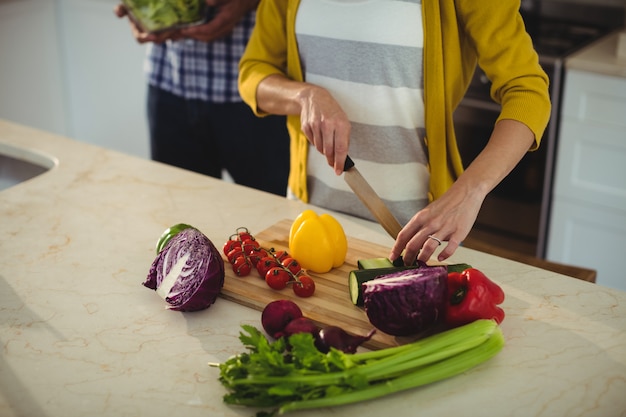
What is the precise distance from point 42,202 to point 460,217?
94 cm

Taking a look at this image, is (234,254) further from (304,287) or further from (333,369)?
(333,369)

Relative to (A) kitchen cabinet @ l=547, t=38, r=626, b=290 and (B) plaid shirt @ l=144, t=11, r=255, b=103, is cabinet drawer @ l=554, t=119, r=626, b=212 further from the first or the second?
(B) plaid shirt @ l=144, t=11, r=255, b=103

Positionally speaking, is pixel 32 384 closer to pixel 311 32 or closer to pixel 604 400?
pixel 604 400

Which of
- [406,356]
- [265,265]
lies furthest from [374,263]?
[406,356]

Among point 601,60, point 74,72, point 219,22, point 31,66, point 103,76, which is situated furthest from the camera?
point 74,72

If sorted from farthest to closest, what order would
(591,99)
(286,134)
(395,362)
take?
(591,99)
(286,134)
(395,362)

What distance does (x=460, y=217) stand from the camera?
4.28ft

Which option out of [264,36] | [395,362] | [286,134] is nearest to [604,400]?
[395,362]

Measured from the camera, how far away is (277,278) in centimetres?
133

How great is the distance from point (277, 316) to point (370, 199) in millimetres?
340

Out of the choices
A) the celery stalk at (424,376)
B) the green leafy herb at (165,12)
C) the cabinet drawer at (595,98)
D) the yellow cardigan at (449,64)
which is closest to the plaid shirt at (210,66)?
the green leafy herb at (165,12)

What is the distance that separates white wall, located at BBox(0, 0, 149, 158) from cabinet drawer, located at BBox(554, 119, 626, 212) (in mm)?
2063

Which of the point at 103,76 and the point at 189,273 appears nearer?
the point at 189,273

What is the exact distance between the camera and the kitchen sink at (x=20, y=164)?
76.4 inches
